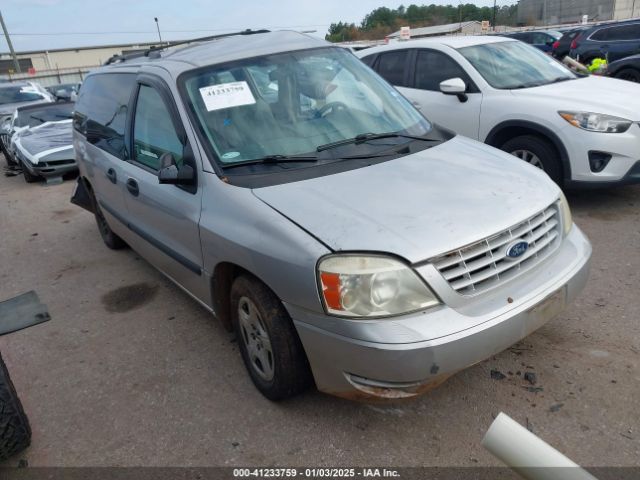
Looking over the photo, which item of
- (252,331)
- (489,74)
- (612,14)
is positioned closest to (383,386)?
(252,331)

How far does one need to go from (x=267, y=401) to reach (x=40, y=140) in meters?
8.61

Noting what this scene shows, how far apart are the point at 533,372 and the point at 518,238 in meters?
0.87

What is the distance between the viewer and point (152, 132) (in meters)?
3.40

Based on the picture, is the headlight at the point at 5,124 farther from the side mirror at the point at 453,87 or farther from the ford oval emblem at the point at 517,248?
the ford oval emblem at the point at 517,248

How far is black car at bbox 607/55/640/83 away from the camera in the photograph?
441 inches

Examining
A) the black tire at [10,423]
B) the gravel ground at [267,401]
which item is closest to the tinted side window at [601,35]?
the gravel ground at [267,401]

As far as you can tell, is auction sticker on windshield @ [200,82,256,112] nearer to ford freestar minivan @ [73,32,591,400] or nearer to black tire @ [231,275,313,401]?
ford freestar minivan @ [73,32,591,400]

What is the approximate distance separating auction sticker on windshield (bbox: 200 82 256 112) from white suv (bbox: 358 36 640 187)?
2.98 m

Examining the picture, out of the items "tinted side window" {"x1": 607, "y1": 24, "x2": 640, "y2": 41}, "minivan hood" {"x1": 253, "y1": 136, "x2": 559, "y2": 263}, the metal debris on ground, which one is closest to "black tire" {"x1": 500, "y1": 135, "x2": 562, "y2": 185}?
"minivan hood" {"x1": 253, "y1": 136, "x2": 559, "y2": 263}

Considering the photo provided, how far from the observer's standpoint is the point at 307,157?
9.21 ft

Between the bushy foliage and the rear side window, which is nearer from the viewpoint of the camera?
the rear side window

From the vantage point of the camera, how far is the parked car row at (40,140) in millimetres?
8891

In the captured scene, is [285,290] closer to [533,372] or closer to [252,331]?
[252,331]

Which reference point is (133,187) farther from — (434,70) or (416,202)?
(434,70)
